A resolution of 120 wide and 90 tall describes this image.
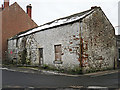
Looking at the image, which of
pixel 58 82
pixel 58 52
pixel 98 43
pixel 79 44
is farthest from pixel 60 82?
pixel 98 43

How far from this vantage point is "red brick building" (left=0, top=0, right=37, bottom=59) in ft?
74.7

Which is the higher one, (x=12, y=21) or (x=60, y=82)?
(x=12, y=21)

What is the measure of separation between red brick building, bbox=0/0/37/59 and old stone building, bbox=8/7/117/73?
343 inches

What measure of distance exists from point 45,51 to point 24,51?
4683 millimetres

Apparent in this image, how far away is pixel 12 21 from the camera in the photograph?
2345 cm

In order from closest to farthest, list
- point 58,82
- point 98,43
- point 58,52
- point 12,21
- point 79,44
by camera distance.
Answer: point 58,82 → point 79,44 → point 98,43 → point 58,52 → point 12,21

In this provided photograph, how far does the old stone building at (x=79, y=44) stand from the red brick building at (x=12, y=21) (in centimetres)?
871

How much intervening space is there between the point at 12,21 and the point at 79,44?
16.1 meters

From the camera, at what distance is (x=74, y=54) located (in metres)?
11.2

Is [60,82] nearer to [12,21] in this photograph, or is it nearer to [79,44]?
[79,44]

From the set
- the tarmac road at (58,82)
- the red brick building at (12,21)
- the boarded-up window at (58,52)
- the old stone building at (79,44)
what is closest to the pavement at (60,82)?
the tarmac road at (58,82)

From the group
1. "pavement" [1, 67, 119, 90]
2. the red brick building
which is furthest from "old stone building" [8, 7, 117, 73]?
the red brick building

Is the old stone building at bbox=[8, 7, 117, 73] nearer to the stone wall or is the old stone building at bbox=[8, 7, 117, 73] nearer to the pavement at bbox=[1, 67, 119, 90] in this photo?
the stone wall

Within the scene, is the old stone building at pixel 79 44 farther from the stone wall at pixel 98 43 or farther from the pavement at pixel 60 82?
the pavement at pixel 60 82
